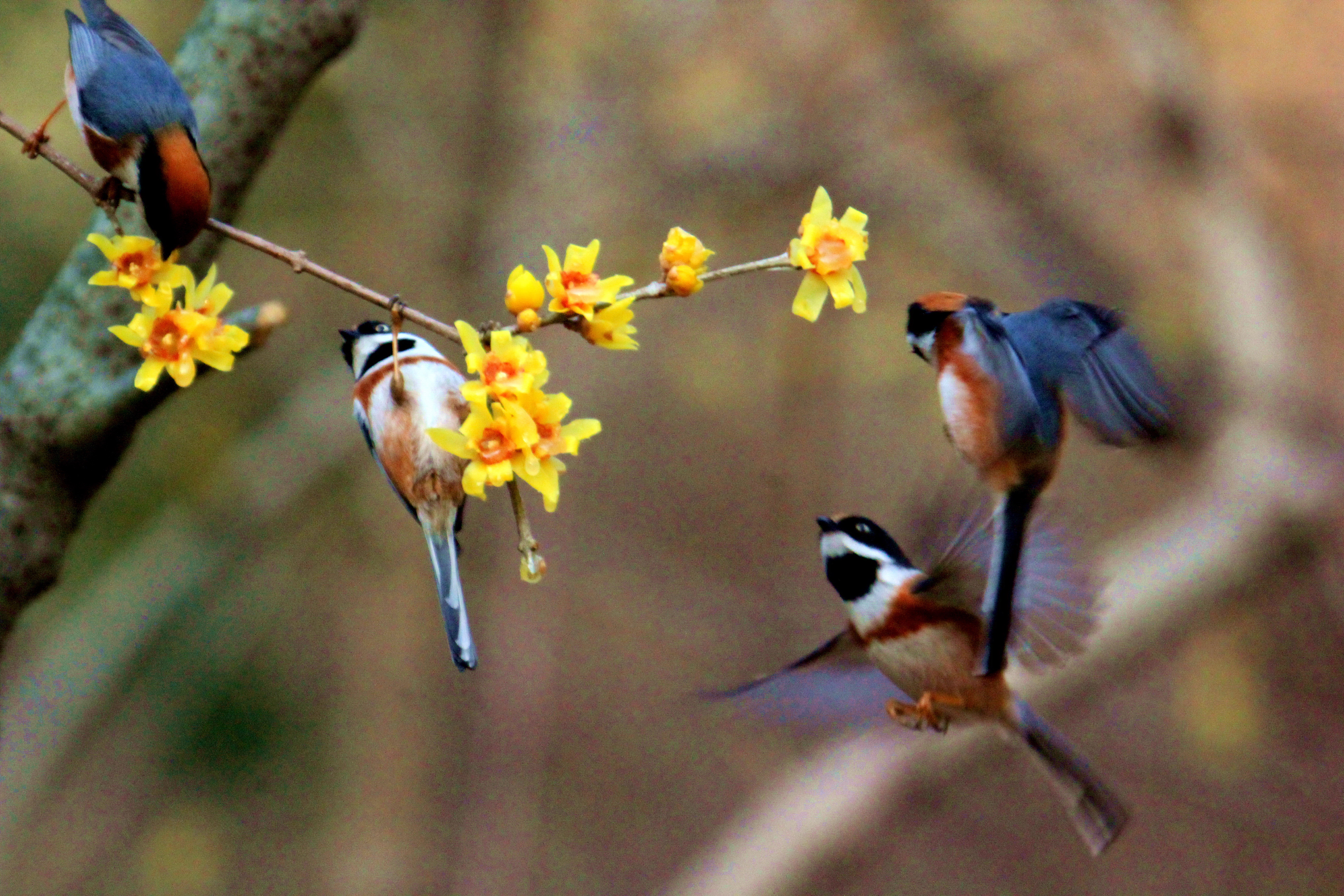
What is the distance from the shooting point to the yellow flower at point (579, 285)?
1.00 metres

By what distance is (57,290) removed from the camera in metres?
1.61

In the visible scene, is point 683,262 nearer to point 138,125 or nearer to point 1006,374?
point 1006,374

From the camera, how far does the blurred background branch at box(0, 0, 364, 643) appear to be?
1.53 meters

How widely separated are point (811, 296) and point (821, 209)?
0.08m

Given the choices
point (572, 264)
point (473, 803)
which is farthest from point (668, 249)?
point (473, 803)

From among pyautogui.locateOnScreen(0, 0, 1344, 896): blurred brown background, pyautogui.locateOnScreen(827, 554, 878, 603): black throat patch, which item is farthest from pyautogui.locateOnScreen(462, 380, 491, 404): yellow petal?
pyautogui.locateOnScreen(0, 0, 1344, 896): blurred brown background

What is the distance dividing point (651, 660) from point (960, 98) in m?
3.34

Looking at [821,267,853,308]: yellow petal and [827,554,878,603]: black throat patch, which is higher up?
[821,267,853,308]: yellow petal

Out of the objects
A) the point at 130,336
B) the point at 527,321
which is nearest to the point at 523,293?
the point at 527,321

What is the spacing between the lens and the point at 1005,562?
0.88 meters

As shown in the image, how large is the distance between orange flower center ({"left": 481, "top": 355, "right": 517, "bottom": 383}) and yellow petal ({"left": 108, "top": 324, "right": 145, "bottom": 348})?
31 centimetres

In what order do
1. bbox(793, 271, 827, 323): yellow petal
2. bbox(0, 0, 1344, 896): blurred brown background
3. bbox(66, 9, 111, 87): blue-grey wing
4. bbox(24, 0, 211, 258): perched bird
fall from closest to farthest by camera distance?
bbox(793, 271, 827, 323): yellow petal
bbox(24, 0, 211, 258): perched bird
bbox(66, 9, 111, 87): blue-grey wing
bbox(0, 0, 1344, 896): blurred brown background

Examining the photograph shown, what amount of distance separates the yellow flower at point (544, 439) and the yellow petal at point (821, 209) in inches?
10.0

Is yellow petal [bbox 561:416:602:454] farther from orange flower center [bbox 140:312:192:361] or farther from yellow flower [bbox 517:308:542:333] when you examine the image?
orange flower center [bbox 140:312:192:361]
